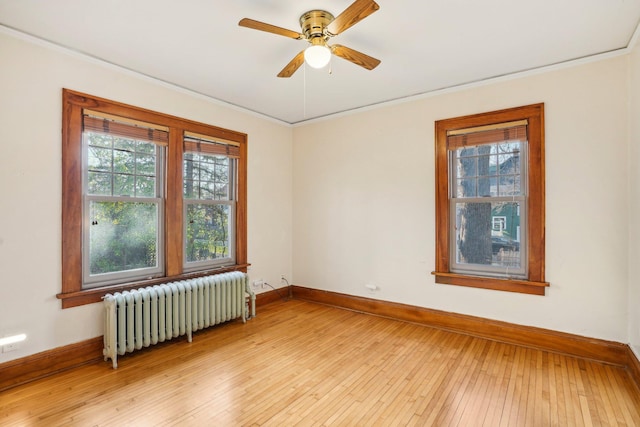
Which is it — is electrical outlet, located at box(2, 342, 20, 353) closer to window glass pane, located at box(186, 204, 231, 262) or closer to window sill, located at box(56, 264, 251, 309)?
window sill, located at box(56, 264, 251, 309)

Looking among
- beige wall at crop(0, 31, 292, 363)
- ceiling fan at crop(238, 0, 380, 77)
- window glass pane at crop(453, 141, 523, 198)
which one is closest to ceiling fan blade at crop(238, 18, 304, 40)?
ceiling fan at crop(238, 0, 380, 77)

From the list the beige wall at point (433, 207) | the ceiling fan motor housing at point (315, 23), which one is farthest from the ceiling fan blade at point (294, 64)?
the beige wall at point (433, 207)

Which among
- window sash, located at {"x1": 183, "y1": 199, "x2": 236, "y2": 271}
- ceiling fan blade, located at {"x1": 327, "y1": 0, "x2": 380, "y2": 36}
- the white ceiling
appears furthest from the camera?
window sash, located at {"x1": 183, "y1": 199, "x2": 236, "y2": 271}

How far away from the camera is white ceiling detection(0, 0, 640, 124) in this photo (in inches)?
89.0

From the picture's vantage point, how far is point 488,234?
3566mm

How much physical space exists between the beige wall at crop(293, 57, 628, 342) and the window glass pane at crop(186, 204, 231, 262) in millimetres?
1274

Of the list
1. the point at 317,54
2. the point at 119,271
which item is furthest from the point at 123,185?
the point at 317,54

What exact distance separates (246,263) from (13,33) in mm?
3187

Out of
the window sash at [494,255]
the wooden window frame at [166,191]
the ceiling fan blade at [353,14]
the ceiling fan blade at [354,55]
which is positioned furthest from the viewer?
the window sash at [494,255]

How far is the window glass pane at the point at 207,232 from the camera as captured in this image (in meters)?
3.91

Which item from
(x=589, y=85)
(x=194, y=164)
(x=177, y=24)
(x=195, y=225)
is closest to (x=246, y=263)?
(x=195, y=225)

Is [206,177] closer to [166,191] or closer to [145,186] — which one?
[166,191]

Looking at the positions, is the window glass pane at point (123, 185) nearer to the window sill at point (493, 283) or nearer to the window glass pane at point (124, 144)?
the window glass pane at point (124, 144)

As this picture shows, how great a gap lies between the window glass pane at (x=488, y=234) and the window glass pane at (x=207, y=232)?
2954 mm
